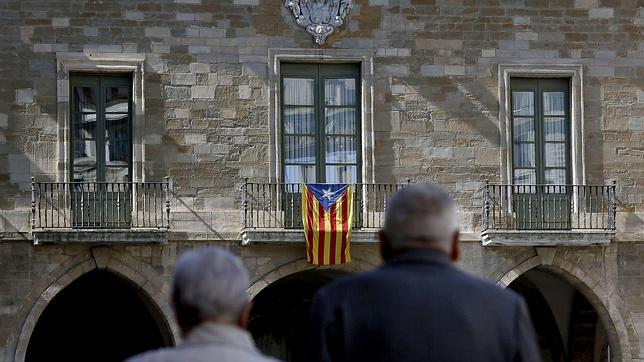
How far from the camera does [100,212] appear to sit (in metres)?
24.3

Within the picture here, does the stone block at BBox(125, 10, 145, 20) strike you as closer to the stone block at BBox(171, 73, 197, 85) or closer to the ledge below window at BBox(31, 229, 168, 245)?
the stone block at BBox(171, 73, 197, 85)

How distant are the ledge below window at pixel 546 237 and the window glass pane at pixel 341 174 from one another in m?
2.27

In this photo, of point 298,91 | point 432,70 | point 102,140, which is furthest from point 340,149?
→ point 102,140

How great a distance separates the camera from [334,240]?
24.3 metres

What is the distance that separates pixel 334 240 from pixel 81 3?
544 centimetres

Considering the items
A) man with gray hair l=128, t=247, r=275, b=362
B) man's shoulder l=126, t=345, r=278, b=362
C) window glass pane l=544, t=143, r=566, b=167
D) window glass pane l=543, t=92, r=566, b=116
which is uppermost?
window glass pane l=543, t=92, r=566, b=116

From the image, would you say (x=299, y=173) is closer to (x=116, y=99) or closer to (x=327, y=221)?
(x=327, y=221)

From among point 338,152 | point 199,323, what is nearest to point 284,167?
point 338,152

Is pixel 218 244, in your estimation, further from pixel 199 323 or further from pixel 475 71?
pixel 199 323

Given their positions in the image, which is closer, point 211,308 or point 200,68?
point 211,308

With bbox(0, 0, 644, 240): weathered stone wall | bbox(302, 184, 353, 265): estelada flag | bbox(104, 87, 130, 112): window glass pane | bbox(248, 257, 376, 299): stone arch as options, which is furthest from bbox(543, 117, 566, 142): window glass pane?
bbox(104, 87, 130, 112): window glass pane

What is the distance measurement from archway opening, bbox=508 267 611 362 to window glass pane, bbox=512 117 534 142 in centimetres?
316

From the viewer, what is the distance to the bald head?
5.60m

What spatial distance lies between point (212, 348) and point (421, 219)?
1110mm
